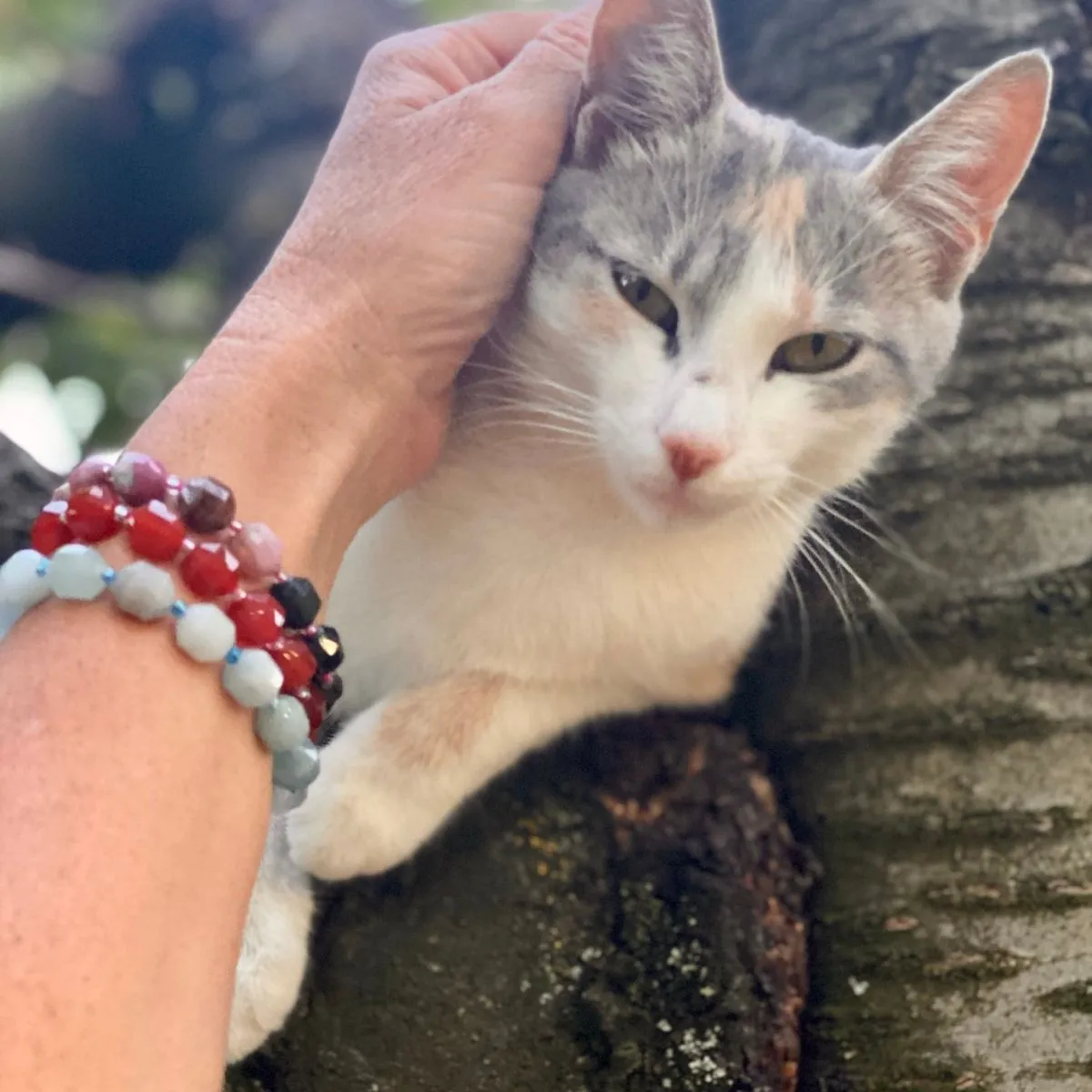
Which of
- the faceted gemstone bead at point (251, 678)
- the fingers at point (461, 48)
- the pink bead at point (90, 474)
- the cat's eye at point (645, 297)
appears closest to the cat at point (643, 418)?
the cat's eye at point (645, 297)

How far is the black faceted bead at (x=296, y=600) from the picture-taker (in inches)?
27.8

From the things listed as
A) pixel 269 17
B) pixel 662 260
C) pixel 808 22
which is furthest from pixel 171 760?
pixel 269 17

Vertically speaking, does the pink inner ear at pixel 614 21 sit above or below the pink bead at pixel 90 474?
above

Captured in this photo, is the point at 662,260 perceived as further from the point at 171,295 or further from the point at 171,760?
the point at 171,295

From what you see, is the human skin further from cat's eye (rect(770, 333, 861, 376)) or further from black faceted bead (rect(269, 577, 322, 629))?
cat's eye (rect(770, 333, 861, 376))

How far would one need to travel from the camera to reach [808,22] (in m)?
1.25

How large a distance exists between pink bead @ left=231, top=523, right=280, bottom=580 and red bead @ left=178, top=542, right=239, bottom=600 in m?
0.02

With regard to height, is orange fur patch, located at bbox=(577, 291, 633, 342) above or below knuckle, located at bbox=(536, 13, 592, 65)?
below

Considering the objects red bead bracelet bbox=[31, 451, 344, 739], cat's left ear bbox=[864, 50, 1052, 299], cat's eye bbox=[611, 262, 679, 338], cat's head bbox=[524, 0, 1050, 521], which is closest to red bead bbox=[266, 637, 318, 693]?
red bead bracelet bbox=[31, 451, 344, 739]

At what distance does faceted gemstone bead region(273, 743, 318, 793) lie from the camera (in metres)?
0.71

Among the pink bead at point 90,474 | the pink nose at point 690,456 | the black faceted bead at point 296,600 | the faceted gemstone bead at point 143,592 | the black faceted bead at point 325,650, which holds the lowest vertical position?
the black faceted bead at point 325,650

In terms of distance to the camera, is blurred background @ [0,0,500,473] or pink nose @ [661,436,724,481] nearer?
pink nose @ [661,436,724,481]

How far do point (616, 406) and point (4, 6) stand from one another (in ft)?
2.81

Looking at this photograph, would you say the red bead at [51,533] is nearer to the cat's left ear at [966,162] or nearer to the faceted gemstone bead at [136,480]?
the faceted gemstone bead at [136,480]
